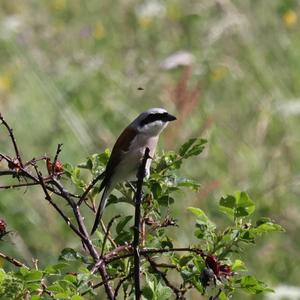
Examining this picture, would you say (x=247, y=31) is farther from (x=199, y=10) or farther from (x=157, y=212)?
(x=157, y=212)

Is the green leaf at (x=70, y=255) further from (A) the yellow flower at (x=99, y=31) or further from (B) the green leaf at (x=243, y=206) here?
(A) the yellow flower at (x=99, y=31)

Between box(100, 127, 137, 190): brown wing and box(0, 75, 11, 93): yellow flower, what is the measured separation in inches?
160

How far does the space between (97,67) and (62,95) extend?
1.06 ft

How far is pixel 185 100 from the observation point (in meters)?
4.73

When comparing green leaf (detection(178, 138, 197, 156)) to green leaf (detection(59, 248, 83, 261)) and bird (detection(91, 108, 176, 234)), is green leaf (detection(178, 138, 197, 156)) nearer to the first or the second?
green leaf (detection(59, 248, 83, 261))

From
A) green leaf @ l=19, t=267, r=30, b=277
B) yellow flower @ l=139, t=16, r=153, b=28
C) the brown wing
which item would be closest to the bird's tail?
the brown wing

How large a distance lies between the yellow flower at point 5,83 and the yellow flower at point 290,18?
7.92 ft

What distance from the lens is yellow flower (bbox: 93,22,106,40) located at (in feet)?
23.7

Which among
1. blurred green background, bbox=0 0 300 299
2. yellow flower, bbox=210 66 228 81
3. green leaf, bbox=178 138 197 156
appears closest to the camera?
green leaf, bbox=178 138 197 156

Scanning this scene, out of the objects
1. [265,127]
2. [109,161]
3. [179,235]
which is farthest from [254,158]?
[109,161]

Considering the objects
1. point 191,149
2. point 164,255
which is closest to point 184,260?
point 164,255

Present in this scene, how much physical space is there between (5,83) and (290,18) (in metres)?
2.58

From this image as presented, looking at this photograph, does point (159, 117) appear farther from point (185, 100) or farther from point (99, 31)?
point (99, 31)

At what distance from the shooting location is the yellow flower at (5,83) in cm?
728
